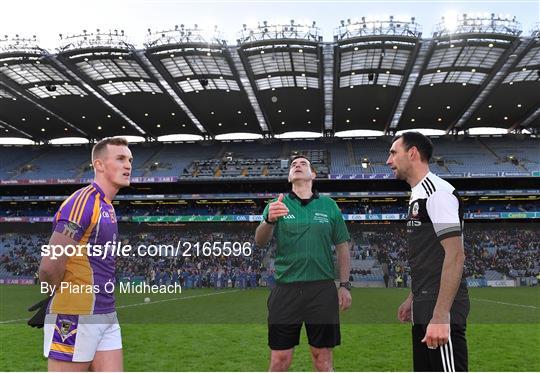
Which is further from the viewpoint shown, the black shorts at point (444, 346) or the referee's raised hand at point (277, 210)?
the referee's raised hand at point (277, 210)

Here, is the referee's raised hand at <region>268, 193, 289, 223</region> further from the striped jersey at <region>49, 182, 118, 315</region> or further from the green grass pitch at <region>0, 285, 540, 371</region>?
Answer: the green grass pitch at <region>0, 285, 540, 371</region>

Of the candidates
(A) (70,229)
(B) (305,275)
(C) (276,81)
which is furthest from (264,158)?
(A) (70,229)

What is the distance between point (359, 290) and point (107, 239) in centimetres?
1993

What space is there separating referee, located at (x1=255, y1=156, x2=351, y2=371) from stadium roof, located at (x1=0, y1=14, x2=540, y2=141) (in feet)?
69.6

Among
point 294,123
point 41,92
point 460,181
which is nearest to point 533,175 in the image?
point 460,181

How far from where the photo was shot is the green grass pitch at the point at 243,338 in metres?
7.09

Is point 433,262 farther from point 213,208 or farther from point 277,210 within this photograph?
point 213,208

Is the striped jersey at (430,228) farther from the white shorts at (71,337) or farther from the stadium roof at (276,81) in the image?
the stadium roof at (276,81)

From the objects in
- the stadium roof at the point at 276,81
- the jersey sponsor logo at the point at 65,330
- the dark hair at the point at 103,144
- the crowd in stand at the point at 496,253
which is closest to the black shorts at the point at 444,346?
the jersey sponsor logo at the point at 65,330

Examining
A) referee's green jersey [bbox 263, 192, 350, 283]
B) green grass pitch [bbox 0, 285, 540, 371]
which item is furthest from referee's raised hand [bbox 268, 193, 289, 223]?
green grass pitch [bbox 0, 285, 540, 371]

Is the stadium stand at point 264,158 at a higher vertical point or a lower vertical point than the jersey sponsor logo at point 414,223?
higher

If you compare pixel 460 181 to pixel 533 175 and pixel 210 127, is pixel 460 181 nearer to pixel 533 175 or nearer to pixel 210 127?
pixel 533 175

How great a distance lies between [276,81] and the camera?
30.3 meters

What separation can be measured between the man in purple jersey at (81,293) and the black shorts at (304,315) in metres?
1.41
